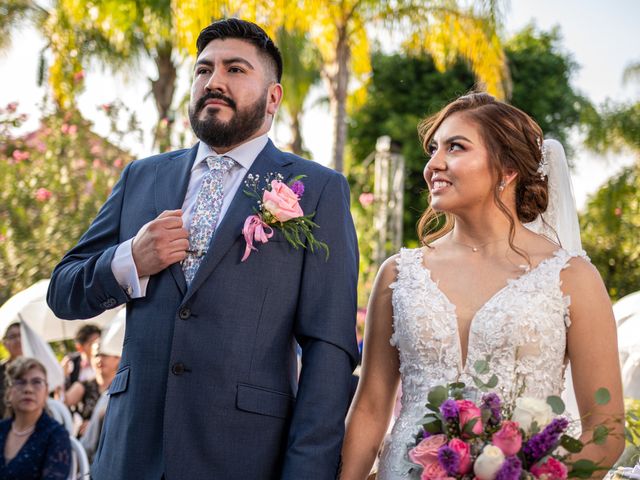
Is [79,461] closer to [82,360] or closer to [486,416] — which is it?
[82,360]

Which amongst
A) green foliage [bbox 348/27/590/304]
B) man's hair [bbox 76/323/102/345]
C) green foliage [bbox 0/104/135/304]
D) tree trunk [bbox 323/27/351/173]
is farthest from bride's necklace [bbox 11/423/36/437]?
green foliage [bbox 348/27/590/304]

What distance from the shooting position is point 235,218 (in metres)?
3.17

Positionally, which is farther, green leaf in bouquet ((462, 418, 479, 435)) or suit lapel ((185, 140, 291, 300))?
suit lapel ((185, 140, 291, 300))

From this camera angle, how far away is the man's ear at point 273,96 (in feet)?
11.1

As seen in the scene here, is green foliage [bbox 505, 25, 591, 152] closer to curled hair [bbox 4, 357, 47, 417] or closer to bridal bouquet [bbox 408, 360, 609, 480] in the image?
curled hair [bbox 4, 357, 47, 417]

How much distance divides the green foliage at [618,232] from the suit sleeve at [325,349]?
15442 mm

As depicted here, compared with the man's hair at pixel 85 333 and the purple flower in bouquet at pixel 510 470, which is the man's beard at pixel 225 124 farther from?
the man's hair at pixel 85 333

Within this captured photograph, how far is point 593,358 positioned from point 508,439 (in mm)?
705

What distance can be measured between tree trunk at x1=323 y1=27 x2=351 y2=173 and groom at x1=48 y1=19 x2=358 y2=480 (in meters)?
8.83

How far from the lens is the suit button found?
9.88 feet

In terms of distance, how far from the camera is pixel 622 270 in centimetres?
1808

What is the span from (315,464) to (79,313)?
3.13 ft

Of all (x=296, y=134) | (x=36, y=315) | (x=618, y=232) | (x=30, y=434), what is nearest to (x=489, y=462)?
(x=30, y=434)

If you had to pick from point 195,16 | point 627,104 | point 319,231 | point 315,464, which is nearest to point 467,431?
point 315,464
